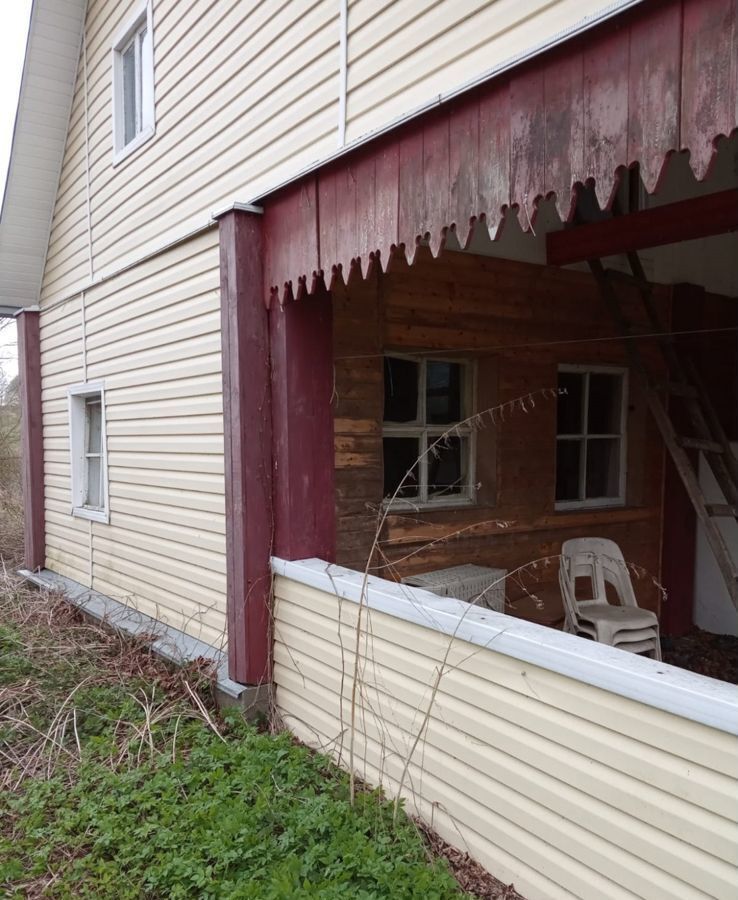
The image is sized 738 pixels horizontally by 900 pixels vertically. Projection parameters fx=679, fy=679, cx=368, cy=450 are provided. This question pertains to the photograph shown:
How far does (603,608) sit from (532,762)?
7.55 ft

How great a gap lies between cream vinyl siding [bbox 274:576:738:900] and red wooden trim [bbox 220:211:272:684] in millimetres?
421

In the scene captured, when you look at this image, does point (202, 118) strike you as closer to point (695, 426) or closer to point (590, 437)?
point (590, 437)

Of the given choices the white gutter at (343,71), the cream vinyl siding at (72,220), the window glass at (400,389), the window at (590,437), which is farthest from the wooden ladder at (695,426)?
the cream vinyl siding at (72,220)

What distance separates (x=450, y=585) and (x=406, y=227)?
2538 mm

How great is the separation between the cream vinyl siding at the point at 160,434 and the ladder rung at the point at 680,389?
3190mm

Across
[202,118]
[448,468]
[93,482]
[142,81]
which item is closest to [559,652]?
[448,468]

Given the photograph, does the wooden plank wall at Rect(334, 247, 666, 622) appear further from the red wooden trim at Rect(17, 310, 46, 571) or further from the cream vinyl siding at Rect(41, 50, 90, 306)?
the red wooden trim at Rect(17, 310, 46, 571)

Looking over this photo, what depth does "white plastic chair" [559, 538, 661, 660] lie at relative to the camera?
434cm

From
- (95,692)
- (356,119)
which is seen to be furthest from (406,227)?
(95,692)

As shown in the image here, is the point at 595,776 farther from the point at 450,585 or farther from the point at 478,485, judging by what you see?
the point at 478,485

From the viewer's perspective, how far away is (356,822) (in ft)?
9.58

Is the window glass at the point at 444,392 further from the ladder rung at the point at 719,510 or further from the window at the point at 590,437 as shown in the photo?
the ladder rung at the point at 719,510

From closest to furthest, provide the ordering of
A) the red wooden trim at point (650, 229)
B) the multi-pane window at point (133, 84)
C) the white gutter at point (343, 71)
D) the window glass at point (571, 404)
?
the white gutter at point (343, 71) < the red wooden trim at point (650, 229) < the multi-pane window at point (133, 84) < the window glass at point (571, 404)

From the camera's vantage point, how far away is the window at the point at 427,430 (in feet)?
16.2
